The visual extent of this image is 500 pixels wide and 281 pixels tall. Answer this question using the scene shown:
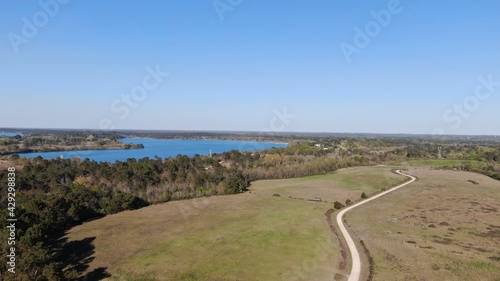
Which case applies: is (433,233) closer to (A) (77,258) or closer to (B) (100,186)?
(A) (77,258)

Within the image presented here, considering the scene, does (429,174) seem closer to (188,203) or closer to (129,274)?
(188,203)

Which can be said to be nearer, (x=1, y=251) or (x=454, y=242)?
(x=1, y=251)

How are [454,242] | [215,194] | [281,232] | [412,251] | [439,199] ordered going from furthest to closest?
[215,194]
[439,199]
[281,232]
[454,242]
[412,251]

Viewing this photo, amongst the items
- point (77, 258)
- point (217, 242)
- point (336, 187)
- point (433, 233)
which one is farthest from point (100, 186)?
point (433, 233)

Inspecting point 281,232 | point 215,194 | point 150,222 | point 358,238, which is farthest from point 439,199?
point 150,222

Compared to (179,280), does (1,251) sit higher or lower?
higher

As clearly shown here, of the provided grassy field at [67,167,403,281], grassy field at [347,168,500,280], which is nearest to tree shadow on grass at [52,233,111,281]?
grassy field at [67,167,403,281]

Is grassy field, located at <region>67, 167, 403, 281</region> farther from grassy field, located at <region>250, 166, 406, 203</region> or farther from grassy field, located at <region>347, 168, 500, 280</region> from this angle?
grassy field, located at <region>250, 166, 406, 203</region>
